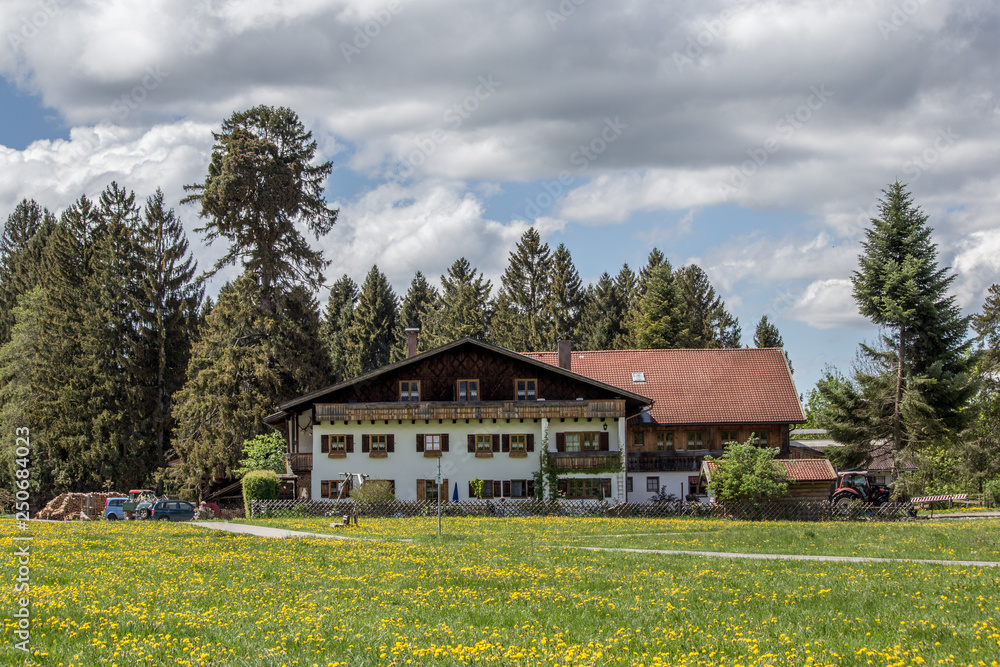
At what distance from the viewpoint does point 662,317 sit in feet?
258

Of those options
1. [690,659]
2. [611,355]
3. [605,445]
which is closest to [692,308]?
[611,355]

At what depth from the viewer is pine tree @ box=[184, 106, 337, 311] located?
57625 millimetres

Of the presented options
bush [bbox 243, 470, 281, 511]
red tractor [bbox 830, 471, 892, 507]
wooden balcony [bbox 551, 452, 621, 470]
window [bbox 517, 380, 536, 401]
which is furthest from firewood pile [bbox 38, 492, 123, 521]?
red tractor [bbox 830, 471, 892, 507]

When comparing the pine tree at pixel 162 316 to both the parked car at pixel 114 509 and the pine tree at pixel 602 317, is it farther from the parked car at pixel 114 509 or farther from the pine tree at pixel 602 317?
the pine tree at pixel 602 317

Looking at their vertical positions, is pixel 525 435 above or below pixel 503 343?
below

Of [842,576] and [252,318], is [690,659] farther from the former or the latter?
[252,318]

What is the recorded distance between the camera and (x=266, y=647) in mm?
11234

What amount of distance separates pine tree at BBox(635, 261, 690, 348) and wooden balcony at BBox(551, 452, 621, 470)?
2994 centimetres

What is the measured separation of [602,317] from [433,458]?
1586 inches

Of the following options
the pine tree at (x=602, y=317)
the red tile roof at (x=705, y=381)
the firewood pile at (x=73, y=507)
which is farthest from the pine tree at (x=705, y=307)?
the firewood pile at (x=73, y=507)

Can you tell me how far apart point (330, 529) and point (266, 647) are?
22289mm

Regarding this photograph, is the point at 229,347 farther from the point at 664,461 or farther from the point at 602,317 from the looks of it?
the point at 602,317

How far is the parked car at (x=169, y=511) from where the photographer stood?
40438 millimetres

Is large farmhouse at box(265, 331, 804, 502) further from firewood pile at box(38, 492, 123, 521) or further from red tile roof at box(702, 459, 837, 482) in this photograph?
firewood pile at box(38, 492, 123, 521)
